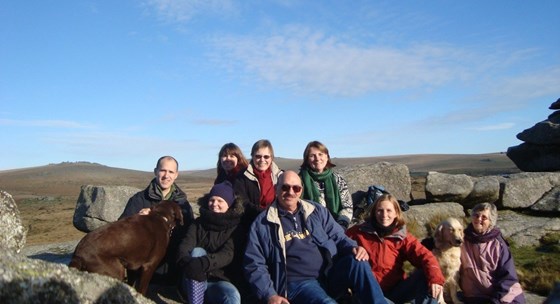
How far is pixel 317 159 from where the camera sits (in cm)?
740

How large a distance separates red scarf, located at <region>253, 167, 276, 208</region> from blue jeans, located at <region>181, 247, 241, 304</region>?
68.3 inches

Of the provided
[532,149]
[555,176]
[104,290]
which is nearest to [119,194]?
[104,290]

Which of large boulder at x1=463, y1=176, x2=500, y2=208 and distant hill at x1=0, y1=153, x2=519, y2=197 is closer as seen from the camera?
large boulder at x1=463, y1=176, x2=500, y2=208

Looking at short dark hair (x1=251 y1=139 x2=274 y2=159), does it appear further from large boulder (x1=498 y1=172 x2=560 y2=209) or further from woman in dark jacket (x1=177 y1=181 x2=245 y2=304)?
large boulder (x1=498 y1=172 x2=560 y2=209)

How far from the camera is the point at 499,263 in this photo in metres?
5.95

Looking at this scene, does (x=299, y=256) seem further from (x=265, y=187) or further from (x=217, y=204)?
(x=265, y=187)

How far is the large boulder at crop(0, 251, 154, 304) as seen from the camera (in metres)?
2.74

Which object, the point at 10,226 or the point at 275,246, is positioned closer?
the point at 275,246

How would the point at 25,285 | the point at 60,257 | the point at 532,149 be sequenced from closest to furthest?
the point at 25,285 < the point at 60,257 < the point at 532,149

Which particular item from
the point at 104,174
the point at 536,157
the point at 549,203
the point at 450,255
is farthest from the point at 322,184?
the point at 104,174

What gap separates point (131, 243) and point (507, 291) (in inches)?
185

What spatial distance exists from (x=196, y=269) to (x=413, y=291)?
262 cm

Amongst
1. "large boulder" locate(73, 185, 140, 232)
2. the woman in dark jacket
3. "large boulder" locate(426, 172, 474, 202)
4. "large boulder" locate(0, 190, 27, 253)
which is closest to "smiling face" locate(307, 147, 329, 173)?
the woman in dark jacket

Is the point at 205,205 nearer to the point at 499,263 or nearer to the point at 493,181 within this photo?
the point at 499,263
